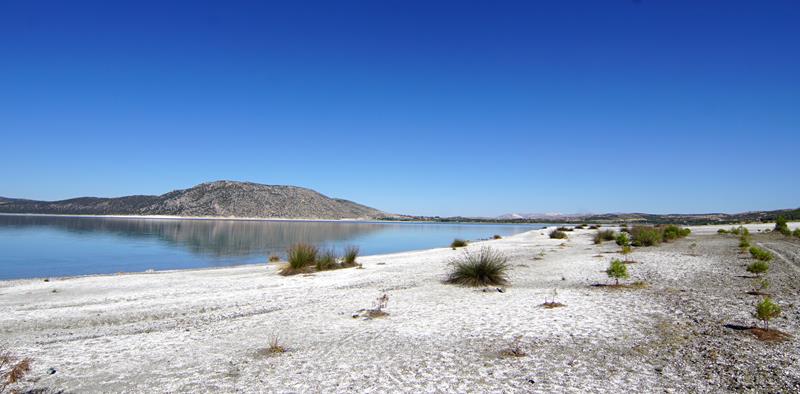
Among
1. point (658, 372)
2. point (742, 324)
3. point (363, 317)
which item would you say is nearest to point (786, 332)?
point (742, 324)

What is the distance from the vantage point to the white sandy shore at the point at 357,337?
5438 millimetres

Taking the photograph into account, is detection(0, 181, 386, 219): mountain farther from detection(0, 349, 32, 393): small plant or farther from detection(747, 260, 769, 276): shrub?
detection(747, 260, 769, 276): shrub

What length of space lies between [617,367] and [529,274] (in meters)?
9.50

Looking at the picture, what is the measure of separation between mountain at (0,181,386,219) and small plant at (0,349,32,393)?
11383 cm

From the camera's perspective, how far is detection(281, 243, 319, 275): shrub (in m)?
17.8

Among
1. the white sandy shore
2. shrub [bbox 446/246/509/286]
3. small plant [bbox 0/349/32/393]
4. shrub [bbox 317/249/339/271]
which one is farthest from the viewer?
shrub [bbox 317/249/339/271]

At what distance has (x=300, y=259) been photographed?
18.2 meters

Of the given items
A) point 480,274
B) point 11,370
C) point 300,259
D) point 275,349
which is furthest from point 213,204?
point 275,349

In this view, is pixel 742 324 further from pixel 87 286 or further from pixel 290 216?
pixel 290 216

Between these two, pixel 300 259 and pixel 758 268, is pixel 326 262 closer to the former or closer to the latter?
pixel 300 259

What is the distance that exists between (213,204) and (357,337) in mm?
121070

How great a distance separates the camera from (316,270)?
18.3 meters

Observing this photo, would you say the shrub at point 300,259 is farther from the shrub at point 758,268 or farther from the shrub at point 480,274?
the shrub at point 758,268

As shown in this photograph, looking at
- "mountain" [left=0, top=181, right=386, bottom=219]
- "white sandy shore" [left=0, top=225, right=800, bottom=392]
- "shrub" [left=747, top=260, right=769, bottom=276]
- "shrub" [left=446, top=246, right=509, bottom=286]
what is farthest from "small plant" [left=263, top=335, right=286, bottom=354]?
"mountain" [left=0, top=181, right=386, bottom=219]
